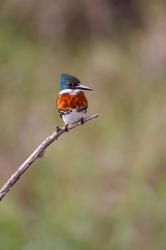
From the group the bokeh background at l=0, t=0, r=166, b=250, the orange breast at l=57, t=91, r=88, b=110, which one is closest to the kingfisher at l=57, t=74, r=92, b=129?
the orange breast at l=57, t=91, r=88, b=110

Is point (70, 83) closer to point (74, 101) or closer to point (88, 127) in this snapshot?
point (74, 101)

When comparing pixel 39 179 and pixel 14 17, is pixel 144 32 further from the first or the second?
pixel 39 179

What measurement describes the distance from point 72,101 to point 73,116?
3 centimetres

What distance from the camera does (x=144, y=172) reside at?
4.63m

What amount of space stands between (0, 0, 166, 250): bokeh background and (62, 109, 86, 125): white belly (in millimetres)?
1890

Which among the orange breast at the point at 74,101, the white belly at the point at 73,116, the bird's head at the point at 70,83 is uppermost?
the bird's head at the point at 70,83

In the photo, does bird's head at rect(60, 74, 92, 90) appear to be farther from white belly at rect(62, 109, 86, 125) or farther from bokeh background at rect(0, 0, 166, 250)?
bokeh background at rect(0, 0, 166, 250)

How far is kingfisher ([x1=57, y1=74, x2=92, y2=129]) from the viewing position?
1.91 m

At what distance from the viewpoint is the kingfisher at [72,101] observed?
1.91 m

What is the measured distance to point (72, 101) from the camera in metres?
1.94

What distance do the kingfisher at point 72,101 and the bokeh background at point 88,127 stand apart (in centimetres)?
188

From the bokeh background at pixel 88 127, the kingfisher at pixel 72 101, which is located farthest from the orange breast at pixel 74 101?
the bokeh background at pixel 88 127

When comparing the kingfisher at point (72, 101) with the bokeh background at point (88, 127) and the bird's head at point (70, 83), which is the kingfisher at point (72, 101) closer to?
the bird's head at point (70, 83)

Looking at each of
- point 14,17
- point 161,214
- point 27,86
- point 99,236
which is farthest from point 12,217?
point 14,17
